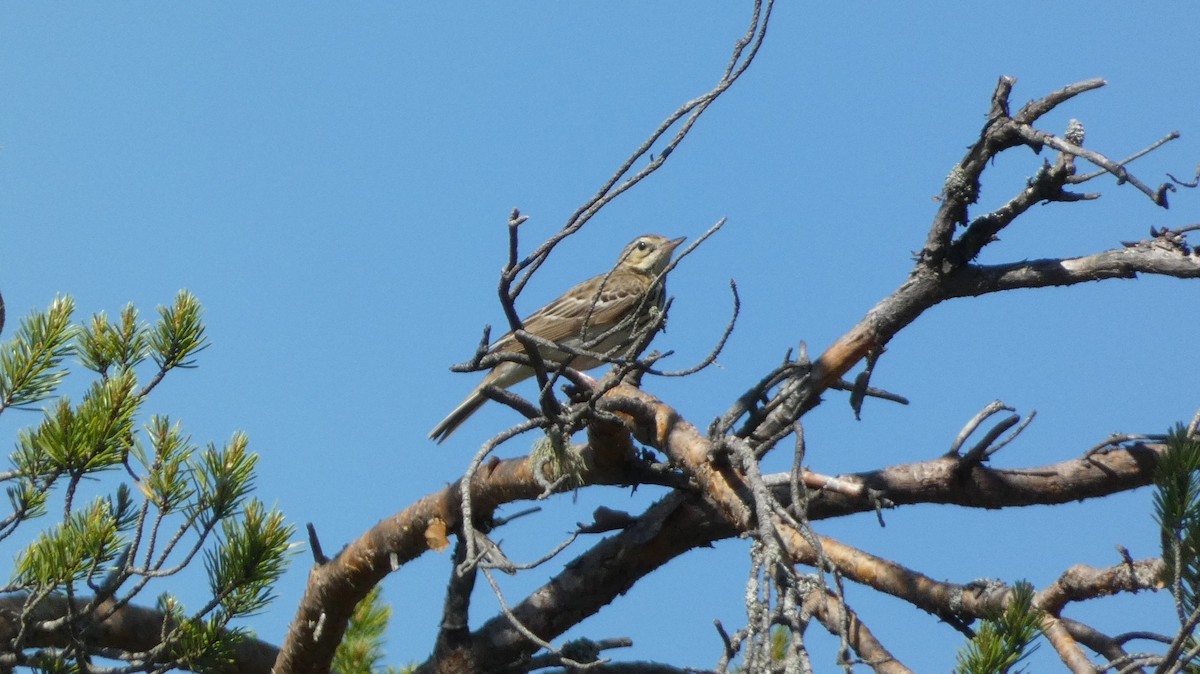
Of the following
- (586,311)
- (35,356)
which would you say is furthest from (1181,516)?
(586,311)

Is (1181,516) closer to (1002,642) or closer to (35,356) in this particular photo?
(1002,642)

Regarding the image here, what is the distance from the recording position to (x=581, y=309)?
9.88m

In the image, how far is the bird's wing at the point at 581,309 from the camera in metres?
9.35

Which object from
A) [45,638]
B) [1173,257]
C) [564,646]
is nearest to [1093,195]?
[1173,257]

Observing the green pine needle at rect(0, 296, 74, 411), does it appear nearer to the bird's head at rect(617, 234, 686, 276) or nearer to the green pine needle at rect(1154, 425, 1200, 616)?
the green pine needle at rect(1154, 425, 1200, 616)

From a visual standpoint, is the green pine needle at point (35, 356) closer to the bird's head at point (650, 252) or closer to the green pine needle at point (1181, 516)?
the green pine needle at point (1181, 516)

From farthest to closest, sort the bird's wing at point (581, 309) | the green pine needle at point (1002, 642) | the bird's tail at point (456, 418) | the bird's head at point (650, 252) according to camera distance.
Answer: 1. the bird's head at point (650, 252)
2. the bird's wing at point (581, 309)
3. the bird's tail at point (456, 418)
4. the green pine needle at point (1002, 642)

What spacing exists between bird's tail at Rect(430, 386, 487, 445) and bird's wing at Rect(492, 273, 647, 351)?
20.4 inches

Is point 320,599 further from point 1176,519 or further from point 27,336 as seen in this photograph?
point 1176,519

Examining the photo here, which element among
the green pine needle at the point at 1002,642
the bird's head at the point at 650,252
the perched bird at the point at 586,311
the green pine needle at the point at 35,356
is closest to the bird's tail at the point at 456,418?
the perched bird at the point at 586,311

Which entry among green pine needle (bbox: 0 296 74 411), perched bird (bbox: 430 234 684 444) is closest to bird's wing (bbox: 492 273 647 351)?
perched bird (bbox: 430 234 684 444)

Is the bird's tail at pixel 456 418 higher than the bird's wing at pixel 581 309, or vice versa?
the bird's wing at pixel 581 309

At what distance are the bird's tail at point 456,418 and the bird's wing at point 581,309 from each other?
519 mm

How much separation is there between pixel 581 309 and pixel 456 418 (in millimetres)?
1733
